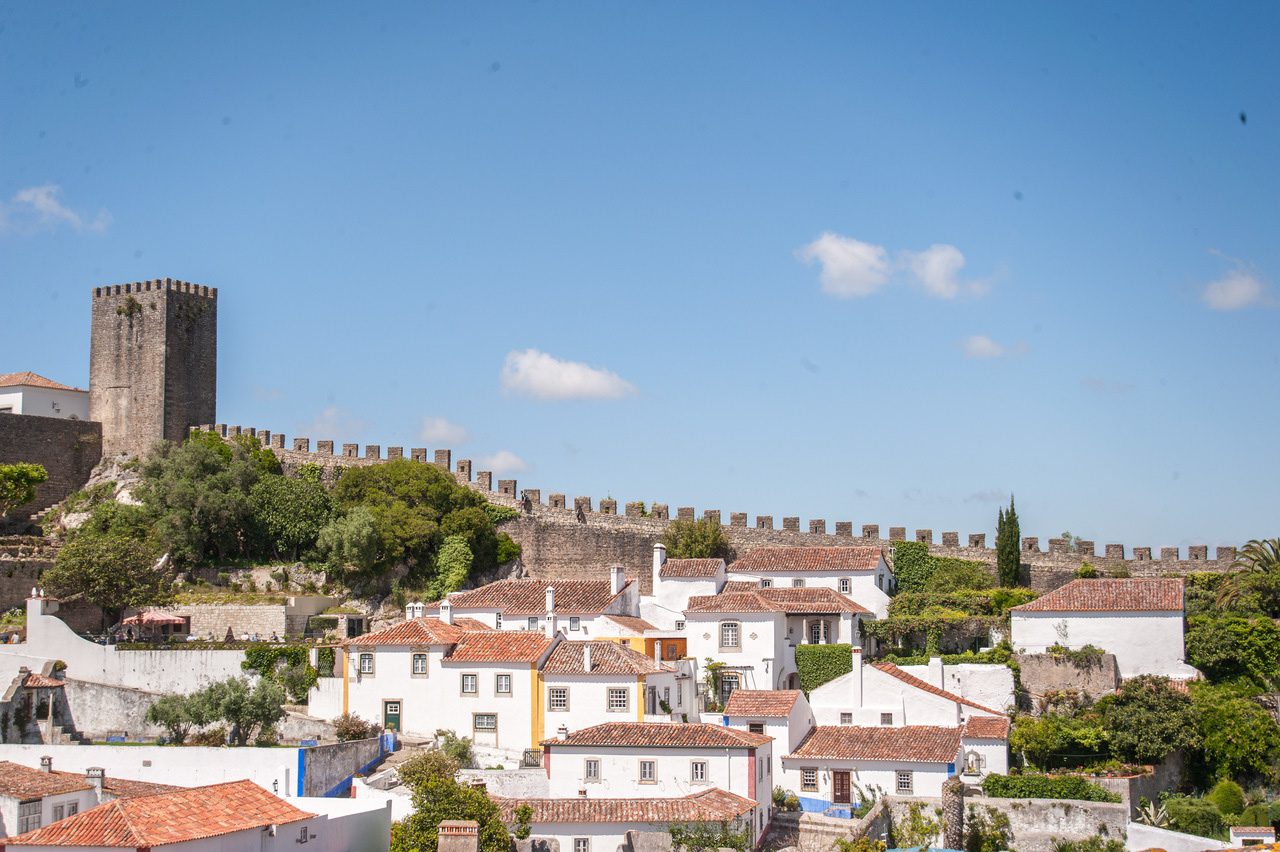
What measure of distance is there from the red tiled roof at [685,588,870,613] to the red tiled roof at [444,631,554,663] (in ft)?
17.0

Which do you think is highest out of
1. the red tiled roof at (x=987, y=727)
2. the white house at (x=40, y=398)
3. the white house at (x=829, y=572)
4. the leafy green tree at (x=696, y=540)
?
the white house at (x=40, y=398)

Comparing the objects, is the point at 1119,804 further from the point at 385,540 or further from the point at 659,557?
the point at 385,540

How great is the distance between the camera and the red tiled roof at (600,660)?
1716 inches

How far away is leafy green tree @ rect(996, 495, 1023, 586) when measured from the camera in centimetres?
5194

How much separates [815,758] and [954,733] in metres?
3.59

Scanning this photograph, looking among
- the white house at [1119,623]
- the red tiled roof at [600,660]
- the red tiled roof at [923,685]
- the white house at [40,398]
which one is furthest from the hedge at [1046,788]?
the white house at [40,398]

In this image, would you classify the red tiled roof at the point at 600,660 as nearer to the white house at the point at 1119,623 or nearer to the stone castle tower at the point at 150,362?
the white house at the point at 1119,623

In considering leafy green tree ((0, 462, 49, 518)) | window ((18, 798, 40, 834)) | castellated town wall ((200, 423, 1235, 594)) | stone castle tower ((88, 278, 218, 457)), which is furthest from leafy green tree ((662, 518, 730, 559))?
window ((18, 798, 40, 834))

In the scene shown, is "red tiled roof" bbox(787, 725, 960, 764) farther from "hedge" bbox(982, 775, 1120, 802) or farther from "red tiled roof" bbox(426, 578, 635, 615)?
"red tiled roof" bbox(426, 578, 635, 615)

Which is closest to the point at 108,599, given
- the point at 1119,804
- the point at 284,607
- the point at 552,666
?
the point at 284,607

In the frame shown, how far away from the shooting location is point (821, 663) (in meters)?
47.9

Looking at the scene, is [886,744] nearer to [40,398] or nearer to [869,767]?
[869,767]

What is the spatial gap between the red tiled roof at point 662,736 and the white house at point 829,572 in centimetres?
1023

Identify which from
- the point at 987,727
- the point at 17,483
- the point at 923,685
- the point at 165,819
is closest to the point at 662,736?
the point at 923,685
